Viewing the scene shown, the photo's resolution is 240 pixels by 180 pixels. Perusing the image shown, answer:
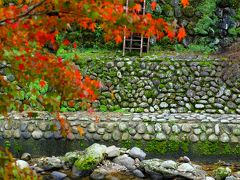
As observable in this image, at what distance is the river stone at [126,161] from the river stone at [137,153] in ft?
0.63

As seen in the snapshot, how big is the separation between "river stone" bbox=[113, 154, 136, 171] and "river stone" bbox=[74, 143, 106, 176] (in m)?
0.37

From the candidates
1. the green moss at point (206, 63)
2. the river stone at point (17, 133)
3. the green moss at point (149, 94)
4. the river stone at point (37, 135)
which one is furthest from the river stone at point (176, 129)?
the river stone at point (17, 133)

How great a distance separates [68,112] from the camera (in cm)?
1221

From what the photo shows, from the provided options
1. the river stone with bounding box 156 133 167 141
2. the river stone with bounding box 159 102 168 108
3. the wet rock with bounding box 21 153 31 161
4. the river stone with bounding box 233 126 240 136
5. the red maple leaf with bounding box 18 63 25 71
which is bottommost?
the wet rock with bounding box 21 153 31 161

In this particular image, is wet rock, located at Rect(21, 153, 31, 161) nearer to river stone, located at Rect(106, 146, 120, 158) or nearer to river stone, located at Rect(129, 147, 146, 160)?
river stone, located at Rect(106, 146, 120, 158)

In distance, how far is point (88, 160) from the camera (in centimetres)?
976

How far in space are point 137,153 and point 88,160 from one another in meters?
1.26

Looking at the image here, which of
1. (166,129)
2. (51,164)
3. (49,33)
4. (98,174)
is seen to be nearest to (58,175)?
(51,164)

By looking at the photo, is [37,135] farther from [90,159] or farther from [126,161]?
[126,161]

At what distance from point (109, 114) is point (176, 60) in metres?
2.83

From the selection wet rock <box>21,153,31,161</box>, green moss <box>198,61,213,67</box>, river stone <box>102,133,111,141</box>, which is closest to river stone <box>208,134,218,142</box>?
river stone <box>102,133,111,141</box>

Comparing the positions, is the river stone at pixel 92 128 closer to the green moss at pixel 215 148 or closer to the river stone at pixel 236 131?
the green moss at pixel 215 148

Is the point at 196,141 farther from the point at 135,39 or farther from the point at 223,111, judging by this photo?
the point at 135,39

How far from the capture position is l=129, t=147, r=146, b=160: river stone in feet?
34.0
